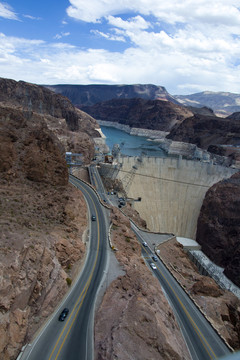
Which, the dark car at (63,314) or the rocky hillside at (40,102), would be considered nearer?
the dark car at (63,314)

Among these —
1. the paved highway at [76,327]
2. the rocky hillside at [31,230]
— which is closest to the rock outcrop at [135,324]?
the paved highway at [76,327]

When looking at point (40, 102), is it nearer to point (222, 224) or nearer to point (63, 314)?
point (222, 224)

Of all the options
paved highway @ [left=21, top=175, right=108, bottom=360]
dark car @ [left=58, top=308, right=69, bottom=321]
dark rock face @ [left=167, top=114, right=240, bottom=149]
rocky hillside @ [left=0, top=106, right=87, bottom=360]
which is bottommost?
paved highway @ [left=21, top=175, right=108, bottom=360]

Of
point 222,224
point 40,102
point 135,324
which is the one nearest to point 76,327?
point 135,324

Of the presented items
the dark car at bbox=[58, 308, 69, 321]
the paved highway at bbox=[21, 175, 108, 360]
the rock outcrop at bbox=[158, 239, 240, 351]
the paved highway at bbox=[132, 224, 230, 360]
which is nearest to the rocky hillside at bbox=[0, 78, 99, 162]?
the rock outcrop at bbox=[158, 239, 240, 351]

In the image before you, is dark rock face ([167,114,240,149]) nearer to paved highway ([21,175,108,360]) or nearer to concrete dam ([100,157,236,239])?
concrete dam ([100,157,236,239])

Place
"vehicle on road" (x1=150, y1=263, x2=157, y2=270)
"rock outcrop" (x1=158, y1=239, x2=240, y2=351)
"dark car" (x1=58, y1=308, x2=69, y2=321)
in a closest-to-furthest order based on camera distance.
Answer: "dark car" (x1=58, y1=308, x2=69, y2=321) < "rock outcrop" (x1=158, y1=239, x2=240, y2=351) < "vehicle on road" (x1=150, y1=263, x2=157, y2=270)

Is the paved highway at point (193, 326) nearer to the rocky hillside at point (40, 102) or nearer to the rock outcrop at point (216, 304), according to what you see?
the rock outcrop at point (216, 304)
